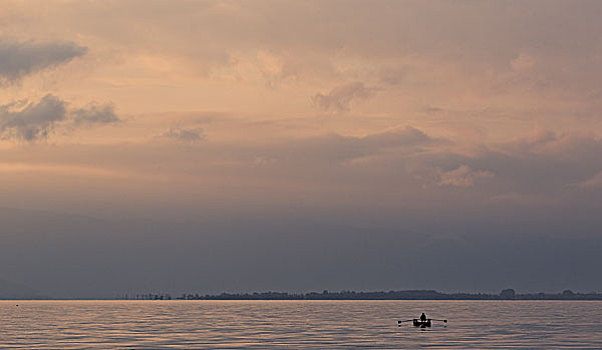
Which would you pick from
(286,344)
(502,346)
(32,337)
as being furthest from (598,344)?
(32,337)

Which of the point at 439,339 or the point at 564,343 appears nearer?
the point at 564,343

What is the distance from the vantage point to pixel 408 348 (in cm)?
10212

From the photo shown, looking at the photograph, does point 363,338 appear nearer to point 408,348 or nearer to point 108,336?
point 408,348

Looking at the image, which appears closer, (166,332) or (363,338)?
(363,338)

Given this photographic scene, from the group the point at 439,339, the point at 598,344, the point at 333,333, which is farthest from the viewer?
the point at 333,333

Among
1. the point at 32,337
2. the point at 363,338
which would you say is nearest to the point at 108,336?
the point at 32,337

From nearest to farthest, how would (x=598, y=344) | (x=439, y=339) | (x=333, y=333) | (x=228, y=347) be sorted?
(x=228, y=347), (x=598, y=344), (x=439, y=339), (x=333, y=333)

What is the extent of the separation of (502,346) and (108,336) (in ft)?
184

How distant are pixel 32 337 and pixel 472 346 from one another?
209ft

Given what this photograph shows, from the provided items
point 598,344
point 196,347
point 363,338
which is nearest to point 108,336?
point 196,347

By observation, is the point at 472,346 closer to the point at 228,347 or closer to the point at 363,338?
the point at 363,338

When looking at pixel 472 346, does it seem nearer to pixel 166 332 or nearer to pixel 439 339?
pixel 439 339

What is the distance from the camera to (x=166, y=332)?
13512cm

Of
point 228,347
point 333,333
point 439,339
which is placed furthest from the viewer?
point 333,333
